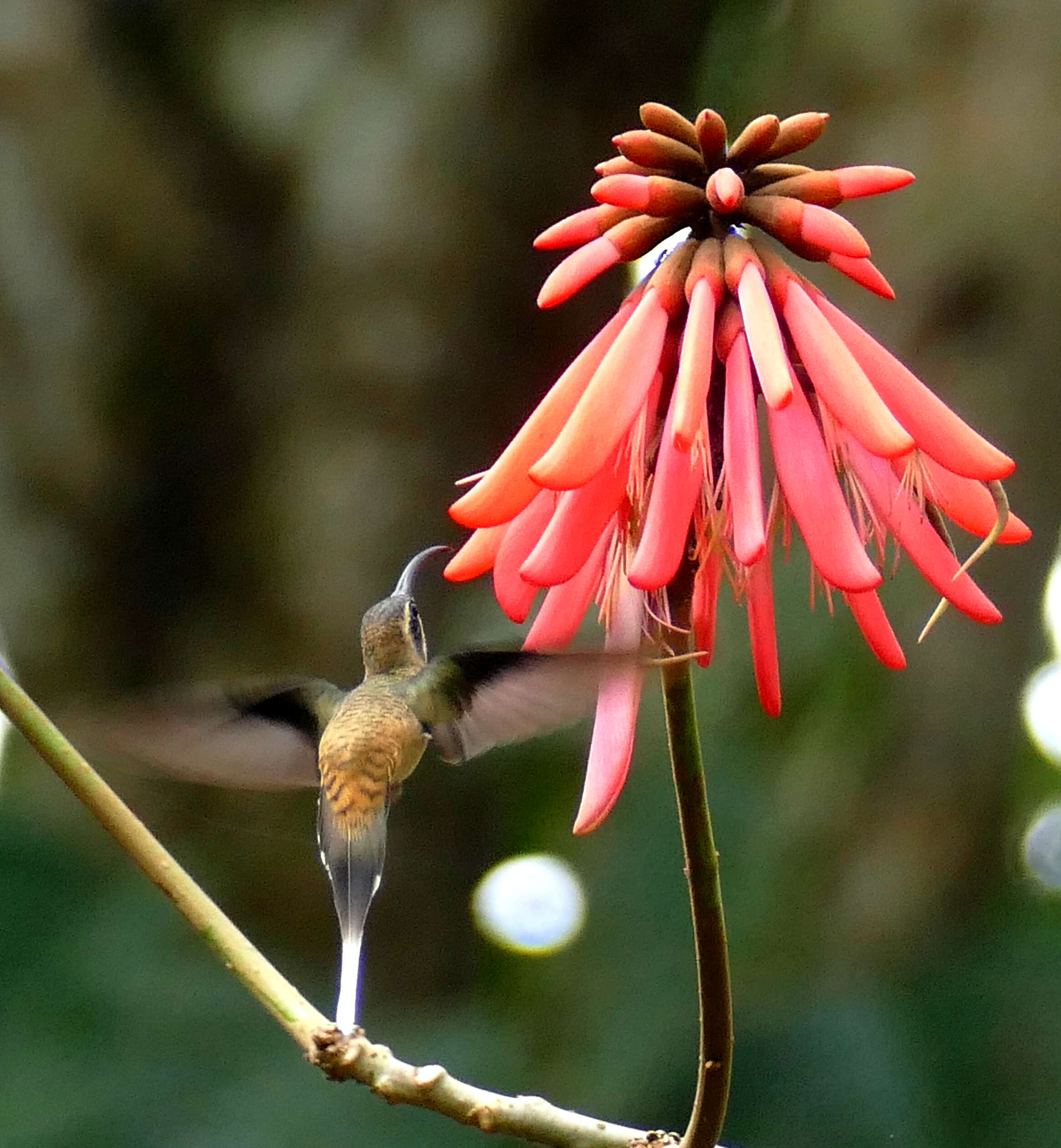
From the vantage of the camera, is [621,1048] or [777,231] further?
[621,1048]

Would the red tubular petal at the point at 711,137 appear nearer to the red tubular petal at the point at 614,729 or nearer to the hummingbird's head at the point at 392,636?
the red tubular petal at the point at 614,729

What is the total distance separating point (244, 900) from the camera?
2.05m

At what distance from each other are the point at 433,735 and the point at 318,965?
3.77ft

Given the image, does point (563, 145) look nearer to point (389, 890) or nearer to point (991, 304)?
point (991, 304)

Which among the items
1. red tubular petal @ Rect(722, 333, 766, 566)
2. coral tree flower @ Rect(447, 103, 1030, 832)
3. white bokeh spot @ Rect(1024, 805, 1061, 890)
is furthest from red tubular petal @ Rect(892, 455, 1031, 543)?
white bokeh spot @ Rect(1024, 805, 1061, 890)

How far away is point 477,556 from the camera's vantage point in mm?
791

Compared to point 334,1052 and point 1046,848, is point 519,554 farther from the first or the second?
point 1046,848

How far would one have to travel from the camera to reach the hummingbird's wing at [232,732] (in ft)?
2.82

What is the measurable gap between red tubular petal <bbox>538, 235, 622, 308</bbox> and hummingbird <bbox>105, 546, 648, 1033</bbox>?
212 mm

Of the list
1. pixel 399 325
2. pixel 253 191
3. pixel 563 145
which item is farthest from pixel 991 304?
pixel 253 191

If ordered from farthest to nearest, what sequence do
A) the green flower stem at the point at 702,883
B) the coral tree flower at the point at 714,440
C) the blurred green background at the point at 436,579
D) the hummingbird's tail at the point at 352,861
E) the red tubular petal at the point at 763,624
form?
the blurred green background at the point at 436,579 < the hummingbird's tail at the point at 352,861 < the red tubular petal at the point at 763,624 < the coral tree flower at the point at 714,440 < the green flower stem at the point at 702,883

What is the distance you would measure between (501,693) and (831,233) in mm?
370

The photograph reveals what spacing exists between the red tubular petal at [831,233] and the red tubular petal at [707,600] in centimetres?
17

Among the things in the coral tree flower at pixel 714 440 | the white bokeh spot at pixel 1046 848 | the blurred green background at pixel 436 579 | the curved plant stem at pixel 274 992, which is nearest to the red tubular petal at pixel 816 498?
the coral tree flower at pixel 714 440
